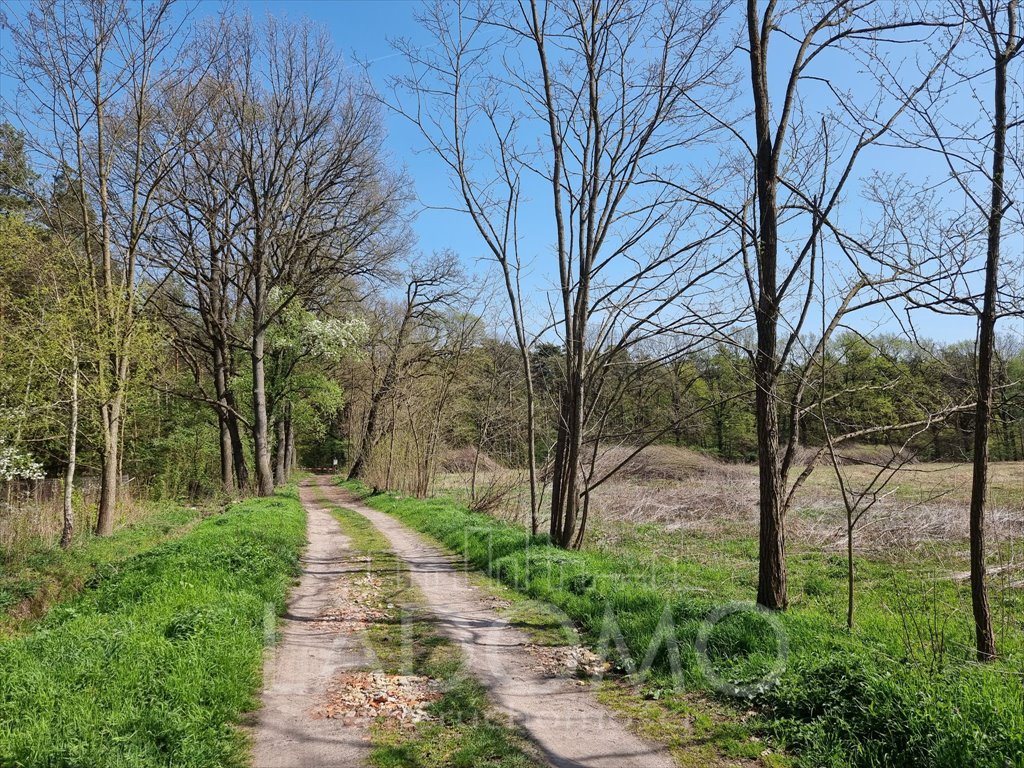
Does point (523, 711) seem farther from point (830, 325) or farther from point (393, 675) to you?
point (830, 325)

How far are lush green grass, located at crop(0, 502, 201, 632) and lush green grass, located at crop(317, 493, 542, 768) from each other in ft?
15.8

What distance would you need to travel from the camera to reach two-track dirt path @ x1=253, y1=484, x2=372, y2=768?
13.0ft

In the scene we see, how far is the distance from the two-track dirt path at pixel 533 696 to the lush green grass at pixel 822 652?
775mm

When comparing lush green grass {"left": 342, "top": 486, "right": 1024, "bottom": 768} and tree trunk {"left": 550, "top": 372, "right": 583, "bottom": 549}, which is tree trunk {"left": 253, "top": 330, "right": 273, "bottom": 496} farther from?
lush green grass {"left": 342, "top": 486, "right": 1024, "bottom": 768}

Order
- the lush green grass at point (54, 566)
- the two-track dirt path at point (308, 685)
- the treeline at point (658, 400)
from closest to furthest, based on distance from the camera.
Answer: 1. the two-track dirt path at point (308, 685)
2. the treeline at point (658, 400)
3. the lush green grass at point (54, 566)

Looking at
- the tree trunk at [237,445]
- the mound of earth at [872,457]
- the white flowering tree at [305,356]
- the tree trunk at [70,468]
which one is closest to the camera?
the mound of earth at [872,457]

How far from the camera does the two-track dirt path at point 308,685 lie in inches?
156

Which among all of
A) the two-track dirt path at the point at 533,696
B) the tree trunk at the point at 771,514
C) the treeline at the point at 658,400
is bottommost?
the two-track dirt path at the point at 533,696

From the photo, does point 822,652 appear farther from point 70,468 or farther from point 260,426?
point 260,426

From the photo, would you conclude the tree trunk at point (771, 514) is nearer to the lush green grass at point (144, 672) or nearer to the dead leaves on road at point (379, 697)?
the dead leaves on road at point (379, 697)

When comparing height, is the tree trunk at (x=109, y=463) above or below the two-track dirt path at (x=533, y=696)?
above

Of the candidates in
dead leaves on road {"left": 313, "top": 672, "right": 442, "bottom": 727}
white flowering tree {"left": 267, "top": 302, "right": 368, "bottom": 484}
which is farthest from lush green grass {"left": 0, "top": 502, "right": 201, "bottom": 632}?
white flowering tree {"left": 267, "top": 302, "right": 368, "bottom": 484}

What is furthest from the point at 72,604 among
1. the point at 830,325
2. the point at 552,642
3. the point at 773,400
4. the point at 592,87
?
the point at 592,87

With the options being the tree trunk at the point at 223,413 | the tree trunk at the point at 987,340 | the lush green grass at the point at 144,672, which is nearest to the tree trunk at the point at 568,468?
the lush green grass at the point at 144,672
